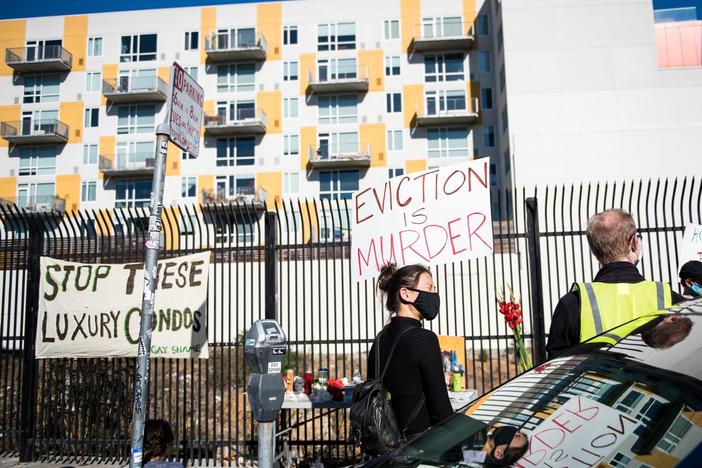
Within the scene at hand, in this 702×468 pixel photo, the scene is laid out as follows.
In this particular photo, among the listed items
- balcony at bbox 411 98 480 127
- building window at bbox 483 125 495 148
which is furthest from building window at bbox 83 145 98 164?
building window at bbox 483 125 495 148

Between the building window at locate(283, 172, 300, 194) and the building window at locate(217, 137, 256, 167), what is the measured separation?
272 cm

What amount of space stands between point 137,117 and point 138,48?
4.86m

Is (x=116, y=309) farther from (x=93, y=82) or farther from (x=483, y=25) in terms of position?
(x=93, y=82)

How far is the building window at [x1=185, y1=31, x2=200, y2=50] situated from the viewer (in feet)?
131

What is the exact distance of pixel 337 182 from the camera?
127 ft

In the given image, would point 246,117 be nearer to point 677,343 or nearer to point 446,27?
point 446,27

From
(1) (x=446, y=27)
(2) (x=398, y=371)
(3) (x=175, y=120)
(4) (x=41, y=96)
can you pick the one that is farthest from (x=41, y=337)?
(4) (x=41, y=96)

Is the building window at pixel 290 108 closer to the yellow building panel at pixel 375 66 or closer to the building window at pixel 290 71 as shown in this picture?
the building window at pixel 290 71

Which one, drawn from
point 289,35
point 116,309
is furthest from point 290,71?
point 116,309

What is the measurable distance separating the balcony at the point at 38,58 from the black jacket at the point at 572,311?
44.2 meters

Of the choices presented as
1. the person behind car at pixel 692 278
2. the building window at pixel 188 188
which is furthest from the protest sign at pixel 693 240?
the building window at pixel 188 188

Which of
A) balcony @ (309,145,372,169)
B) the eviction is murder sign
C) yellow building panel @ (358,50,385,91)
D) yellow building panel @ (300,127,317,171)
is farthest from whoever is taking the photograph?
yellow building panel @ (358,50,385,91)

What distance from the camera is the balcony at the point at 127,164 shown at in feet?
128

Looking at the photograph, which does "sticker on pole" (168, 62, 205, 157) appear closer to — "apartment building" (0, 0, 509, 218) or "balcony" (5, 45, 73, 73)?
"apartment building" (0, 0, 509, 218)
